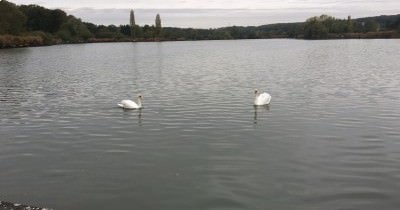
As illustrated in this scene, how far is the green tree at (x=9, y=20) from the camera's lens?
13688cm

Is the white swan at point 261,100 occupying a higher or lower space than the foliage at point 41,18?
lower

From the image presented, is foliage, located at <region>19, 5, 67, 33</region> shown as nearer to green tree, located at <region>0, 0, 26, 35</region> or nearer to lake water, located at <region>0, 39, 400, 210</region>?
green tree, located at <region>0, 0, 26, 35</region>

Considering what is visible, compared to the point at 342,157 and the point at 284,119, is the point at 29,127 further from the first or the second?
the point at 342,157

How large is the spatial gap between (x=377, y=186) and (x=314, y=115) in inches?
396

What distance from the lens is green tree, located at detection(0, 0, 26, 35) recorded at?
13688 cm

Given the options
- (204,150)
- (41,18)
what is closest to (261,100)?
(204,150)

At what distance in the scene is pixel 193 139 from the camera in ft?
59.1

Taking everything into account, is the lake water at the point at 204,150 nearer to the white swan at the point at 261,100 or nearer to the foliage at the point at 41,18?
the white swan at the point at 261,100

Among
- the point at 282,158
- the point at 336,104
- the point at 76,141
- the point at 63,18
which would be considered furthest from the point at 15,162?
the point at 63,18

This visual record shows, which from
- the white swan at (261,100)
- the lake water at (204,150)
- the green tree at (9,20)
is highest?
the green tree at (9,20)

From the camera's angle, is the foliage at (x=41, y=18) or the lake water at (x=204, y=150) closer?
the lake water at (x=204, y=150)

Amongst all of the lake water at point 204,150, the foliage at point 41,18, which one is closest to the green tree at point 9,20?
the foliage at point 41,18

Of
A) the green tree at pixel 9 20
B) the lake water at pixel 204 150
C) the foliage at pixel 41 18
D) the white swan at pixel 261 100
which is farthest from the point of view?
the foliage at pixel 41 18

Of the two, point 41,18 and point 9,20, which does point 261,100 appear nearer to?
point 9,20
